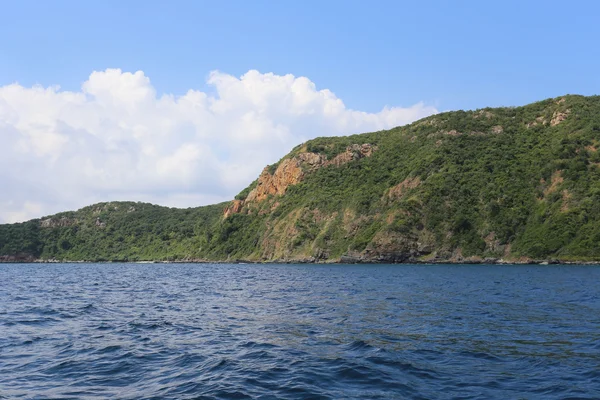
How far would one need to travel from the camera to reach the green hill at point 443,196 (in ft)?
391

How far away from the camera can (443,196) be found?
13675cm

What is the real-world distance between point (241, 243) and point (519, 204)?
9890 centimetres

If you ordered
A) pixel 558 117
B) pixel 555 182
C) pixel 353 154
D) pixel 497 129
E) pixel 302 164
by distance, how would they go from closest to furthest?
pixel 555 182 → pixel 558 117 → pixel 497 129 → pixel 353 154 → pixel 302 164

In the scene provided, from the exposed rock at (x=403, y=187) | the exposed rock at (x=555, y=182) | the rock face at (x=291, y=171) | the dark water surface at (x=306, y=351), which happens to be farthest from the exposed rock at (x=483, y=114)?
the dark water surface at (x=306, y=351)

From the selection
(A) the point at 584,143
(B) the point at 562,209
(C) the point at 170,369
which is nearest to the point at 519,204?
(B) the point at 562,209

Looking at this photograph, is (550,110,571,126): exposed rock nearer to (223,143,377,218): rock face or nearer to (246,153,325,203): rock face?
(223,143,377,218): rock face

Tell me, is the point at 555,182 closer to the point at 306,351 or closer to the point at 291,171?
the point at 291,171

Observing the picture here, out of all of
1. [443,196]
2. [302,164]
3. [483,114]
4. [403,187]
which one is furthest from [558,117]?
[302,164]

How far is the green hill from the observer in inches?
4690

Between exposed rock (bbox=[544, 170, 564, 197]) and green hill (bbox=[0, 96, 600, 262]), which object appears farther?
exposed rock (bbox=[544, 170, 564, 197])

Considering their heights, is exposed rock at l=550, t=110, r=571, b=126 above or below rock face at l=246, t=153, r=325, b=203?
above

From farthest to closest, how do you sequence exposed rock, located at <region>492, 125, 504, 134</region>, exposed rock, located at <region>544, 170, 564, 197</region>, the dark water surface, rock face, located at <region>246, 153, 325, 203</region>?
1. rock face, located at <region>246, 153, 325, 203</region>
2. exposed rock, located at <region>492, 125, 504, 134</region>
3. exposed rock, located at <region>544, 170, 564, 197</region>
4. the dark water surface

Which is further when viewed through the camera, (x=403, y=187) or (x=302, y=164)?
(x=302, y=164)

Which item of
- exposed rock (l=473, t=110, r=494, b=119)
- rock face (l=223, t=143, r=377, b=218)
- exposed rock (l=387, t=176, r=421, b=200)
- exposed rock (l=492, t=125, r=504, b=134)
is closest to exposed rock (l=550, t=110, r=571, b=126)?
exposed rock (l=492, t=125, r=504, b=134)
